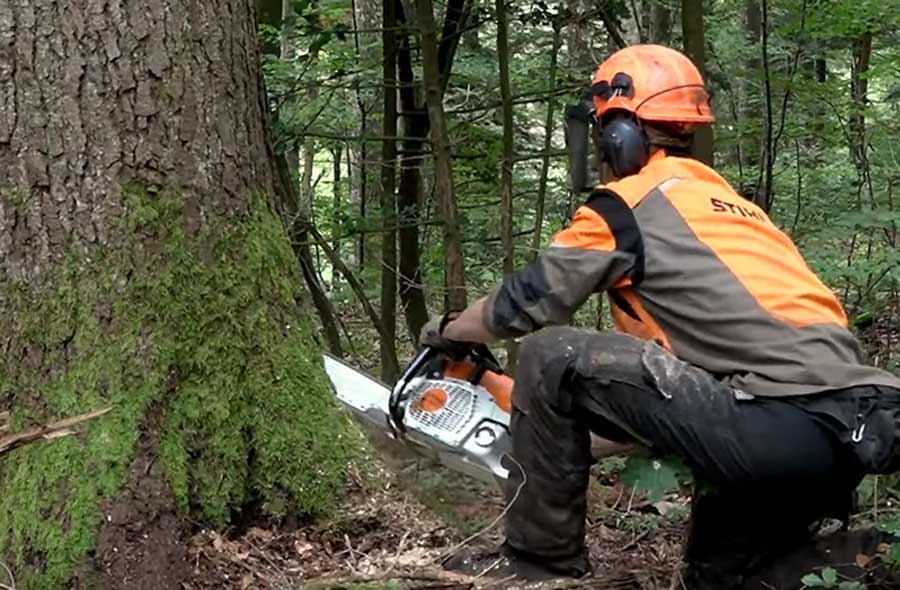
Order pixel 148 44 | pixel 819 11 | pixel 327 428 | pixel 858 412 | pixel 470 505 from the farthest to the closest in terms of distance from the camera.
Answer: pixel 819 11 → pixel 470 505 → pixel 327 428 → pixel 148 44 → pixel 858 412

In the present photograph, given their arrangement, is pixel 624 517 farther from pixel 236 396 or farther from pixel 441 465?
pixel 236 396

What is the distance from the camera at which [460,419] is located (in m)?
3.63

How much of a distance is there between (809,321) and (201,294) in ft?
5.54

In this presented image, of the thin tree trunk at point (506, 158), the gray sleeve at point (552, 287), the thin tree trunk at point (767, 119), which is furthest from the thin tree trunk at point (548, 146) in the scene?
the gray sleeve at point (552, 287)

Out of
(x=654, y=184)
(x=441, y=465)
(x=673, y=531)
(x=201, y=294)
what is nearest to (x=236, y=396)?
(x=201, y=294)

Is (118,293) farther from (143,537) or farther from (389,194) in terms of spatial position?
(389,194)

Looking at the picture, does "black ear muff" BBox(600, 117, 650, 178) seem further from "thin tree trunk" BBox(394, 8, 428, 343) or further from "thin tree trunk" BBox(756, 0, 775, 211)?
"thin tree trunk" BBox(394, 8, 428, 343)

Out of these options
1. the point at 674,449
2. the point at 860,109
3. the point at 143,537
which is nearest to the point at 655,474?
the point at 674,449

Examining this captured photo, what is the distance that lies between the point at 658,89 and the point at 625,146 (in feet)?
0.67

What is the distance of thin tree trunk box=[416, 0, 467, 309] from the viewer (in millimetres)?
5863

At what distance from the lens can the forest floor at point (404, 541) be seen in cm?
291

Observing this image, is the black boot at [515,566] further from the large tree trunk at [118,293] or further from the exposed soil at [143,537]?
the exposed soil at [143,537]

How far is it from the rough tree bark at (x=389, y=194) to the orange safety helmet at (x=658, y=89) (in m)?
3.13

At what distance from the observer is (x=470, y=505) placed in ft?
11.6
